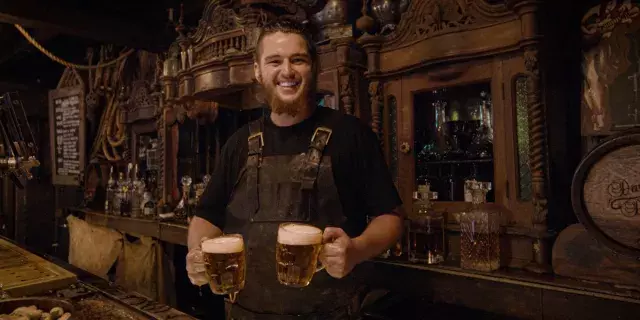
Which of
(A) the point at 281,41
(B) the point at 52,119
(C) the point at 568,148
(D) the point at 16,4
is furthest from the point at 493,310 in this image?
(B) the point at 52,119

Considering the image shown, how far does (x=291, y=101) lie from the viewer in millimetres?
1620

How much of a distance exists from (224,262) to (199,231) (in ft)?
1.25

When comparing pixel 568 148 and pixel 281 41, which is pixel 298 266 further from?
pixel 568 148

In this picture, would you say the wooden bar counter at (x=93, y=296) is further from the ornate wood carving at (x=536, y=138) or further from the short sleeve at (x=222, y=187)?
the ornate wood carving at (x=536, y=138)

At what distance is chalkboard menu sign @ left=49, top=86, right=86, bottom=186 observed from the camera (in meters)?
6.50

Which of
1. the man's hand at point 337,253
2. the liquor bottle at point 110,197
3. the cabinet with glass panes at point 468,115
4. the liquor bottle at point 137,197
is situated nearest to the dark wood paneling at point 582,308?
the cabinet with glass panes at point 468,115

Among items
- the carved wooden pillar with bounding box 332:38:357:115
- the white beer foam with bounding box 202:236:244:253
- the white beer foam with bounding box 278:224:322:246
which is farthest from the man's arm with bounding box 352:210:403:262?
the carved wooden pillar with bounding box 332:38:357:115

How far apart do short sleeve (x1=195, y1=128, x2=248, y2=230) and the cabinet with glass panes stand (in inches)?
57.0

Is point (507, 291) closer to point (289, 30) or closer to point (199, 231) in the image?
point (199, 231)

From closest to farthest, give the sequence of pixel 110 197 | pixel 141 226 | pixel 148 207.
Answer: pixel 141 226 < pixel 148 207 < pixel 110 197

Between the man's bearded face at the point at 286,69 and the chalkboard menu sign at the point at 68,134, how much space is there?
19.1 feet

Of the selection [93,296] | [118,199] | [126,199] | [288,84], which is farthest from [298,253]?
[118,199]

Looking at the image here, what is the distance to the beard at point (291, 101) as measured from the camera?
5.32 feet

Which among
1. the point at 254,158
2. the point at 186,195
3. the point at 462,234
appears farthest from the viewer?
the point at 186,195
